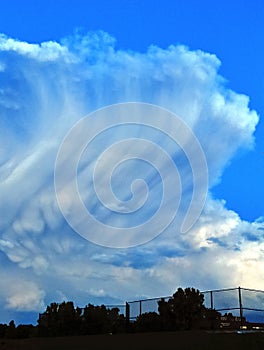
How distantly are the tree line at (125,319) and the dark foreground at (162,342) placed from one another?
3622mm

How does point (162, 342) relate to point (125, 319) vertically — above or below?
below

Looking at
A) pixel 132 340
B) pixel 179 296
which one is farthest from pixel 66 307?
pixel 132 340

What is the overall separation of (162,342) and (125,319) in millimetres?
7914

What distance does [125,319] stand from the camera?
4075cm

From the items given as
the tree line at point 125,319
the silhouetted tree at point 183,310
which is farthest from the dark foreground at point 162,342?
the silhouetted tree at point 183,310

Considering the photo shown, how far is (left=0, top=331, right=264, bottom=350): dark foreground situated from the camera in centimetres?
3102

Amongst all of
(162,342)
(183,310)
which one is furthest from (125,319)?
(162,342)

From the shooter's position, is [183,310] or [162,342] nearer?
[162,342]

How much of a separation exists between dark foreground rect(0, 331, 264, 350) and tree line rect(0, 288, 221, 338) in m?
3.62

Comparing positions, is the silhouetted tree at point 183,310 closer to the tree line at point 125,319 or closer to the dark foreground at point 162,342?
the tree line at point 125,319

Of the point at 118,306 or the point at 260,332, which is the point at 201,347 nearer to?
the point at 260,332

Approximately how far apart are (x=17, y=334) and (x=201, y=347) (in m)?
26.6

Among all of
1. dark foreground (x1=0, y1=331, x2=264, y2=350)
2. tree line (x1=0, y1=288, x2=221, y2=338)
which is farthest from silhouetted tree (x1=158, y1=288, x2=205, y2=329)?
dark foreground (x1=0, y1=331, x2=264, y2=350)

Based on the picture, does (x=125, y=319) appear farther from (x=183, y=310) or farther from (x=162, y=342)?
(x=162, y=342)
